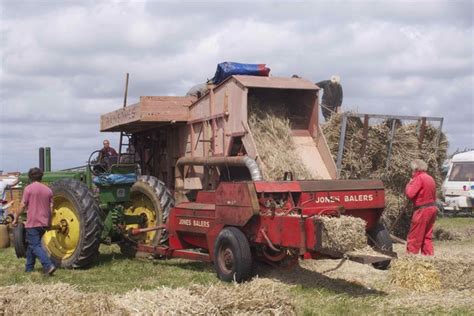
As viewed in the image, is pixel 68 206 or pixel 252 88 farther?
pixel 252 88

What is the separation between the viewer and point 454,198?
19125 mm

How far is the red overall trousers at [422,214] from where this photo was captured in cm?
871

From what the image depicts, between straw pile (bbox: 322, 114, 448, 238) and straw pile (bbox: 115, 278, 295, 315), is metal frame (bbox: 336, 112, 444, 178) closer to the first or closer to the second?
straw pile (bbox: 322, 114, 448, 238)

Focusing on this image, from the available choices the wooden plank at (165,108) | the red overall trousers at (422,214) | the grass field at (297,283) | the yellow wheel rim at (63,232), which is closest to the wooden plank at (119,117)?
the wooden plank at (165,108)

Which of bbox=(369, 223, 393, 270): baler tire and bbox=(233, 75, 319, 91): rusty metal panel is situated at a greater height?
bbox=(233, 75, 319, 91): rusty metal panel

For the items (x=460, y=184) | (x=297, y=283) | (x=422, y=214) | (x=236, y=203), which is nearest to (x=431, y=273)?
(x=297, y=283)

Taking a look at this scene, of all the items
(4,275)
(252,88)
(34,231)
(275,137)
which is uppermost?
(252,88)

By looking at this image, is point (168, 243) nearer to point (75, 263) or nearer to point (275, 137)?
point (75, 263)

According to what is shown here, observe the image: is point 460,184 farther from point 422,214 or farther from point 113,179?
point 113,179

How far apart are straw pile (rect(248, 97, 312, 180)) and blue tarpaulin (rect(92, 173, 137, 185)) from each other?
6.56 feet

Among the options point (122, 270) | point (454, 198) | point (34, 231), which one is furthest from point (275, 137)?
point (454, 198)

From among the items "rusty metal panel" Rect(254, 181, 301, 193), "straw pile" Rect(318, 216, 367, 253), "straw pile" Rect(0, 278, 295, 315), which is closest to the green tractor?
"rusty metal panel" Rect(254, 181, 301, 193)

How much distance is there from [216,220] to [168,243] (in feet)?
5.09

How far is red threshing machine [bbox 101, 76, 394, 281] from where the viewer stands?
24.3 feet
